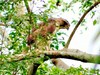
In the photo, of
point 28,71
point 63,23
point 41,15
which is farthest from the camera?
point 63,23

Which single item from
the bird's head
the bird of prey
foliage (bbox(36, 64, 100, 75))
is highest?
the bird's head

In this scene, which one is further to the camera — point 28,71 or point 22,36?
point 28,71

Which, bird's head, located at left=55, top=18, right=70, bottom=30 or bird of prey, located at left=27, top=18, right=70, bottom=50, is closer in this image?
bird of prey, located at left=27, top=18, right=70, bottom=50

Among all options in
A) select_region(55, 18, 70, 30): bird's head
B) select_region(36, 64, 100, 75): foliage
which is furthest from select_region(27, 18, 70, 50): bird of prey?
select_region(36, 64, 100, 75): foliage

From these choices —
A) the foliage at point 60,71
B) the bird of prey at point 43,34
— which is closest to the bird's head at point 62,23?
the bird of prey at point 43,34

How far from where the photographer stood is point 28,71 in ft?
10.7

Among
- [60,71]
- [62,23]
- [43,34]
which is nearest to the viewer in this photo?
[43,34]

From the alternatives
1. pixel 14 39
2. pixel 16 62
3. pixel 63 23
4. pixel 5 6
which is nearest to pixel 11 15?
pixel 5 6

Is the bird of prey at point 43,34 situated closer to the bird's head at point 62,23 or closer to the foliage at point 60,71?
the bird's head at point 62,23

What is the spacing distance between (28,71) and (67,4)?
1.89 meters

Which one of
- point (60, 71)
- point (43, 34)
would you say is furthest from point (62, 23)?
point (43, 34)

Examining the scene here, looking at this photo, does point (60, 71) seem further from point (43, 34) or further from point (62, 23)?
point (62, 23)

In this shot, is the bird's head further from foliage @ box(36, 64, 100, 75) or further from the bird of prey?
foliage @ box(36, 64, 100, 75)

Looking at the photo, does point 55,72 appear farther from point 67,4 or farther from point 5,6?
point 67,4
